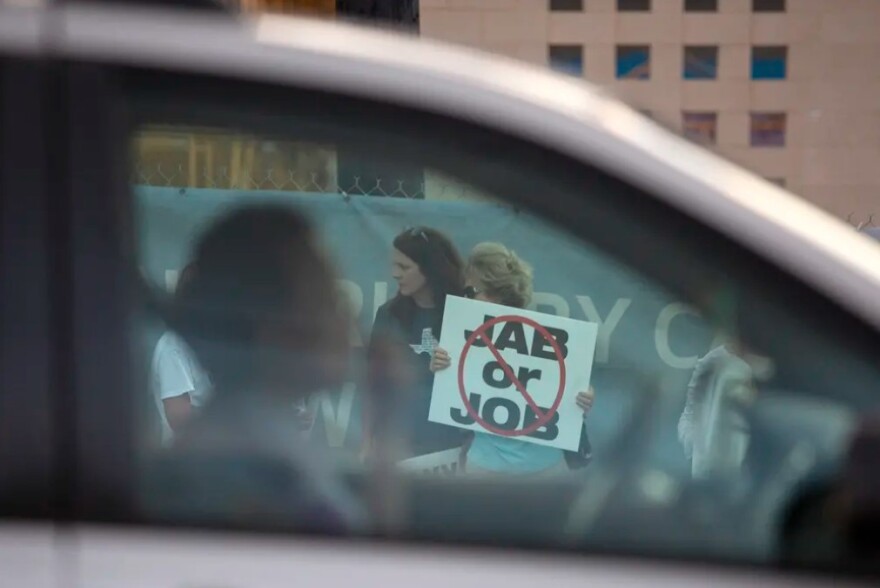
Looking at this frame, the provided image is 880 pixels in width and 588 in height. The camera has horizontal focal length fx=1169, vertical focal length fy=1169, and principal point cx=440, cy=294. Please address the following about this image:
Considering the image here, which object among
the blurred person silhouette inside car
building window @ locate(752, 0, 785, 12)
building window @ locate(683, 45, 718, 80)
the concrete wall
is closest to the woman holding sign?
the blurred person silhouette inside car

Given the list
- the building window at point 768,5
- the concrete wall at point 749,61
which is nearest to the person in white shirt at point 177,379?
the concrete wall at point 749,61

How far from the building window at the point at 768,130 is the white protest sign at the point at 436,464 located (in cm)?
2444

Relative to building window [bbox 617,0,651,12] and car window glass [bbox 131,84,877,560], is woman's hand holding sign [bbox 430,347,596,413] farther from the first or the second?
building window [bbox 617,0,651,12]

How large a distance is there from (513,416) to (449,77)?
763mm

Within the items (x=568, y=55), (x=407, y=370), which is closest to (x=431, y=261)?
(x=407, y=370)

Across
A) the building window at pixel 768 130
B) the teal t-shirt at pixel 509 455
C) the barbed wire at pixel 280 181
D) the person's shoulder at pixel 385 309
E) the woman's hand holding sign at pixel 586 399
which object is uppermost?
the building window at pixel 768 130

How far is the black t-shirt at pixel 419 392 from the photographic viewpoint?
5.85 feet

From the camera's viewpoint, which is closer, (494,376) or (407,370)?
(407,370)

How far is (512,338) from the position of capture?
7.79 feet

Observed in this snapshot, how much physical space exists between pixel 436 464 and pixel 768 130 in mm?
24789

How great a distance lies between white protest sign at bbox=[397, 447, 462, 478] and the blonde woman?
22 millimetres

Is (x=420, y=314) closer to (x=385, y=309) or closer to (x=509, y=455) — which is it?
(x=385, y=309)

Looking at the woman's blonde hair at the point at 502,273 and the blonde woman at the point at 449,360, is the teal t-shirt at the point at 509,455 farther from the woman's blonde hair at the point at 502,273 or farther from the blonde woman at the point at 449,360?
the woman's blonde hair at the point at 502,273

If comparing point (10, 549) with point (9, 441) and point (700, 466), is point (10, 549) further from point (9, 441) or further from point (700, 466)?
point (700, 466)
